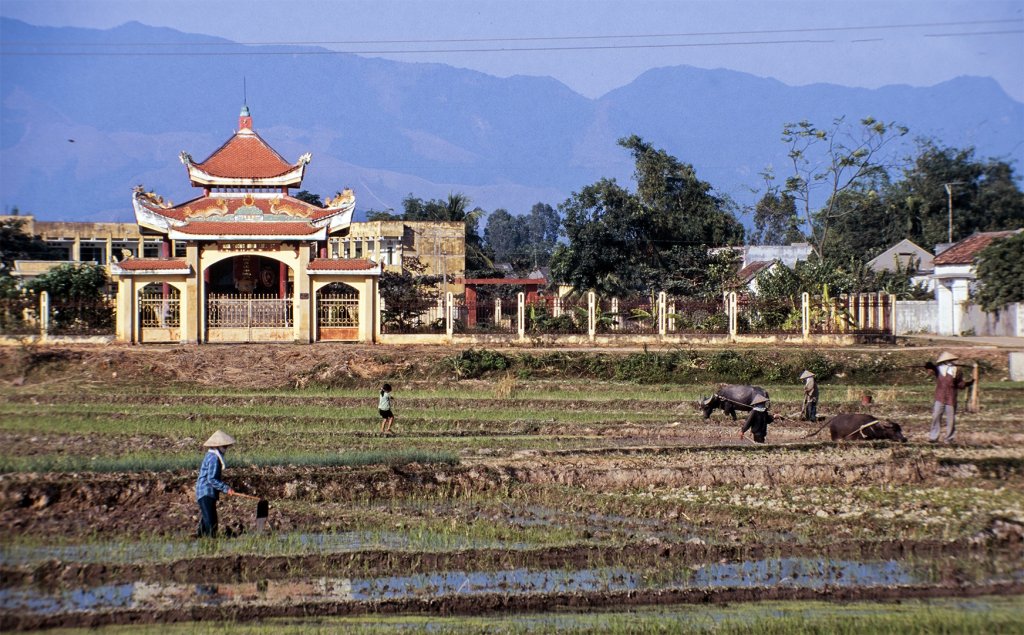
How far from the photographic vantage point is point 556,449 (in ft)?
54.4

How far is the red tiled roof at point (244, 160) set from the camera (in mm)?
35969

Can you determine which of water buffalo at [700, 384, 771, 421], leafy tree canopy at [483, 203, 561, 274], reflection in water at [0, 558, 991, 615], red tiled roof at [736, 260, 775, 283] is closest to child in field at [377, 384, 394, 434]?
water buffalo at [700, 384, 771, 421]

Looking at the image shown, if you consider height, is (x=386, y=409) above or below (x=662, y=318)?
below

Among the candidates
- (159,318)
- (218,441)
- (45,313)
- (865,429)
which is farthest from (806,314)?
(218,441)

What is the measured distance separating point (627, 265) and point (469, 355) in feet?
77.5

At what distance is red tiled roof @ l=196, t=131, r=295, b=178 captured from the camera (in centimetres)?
3597

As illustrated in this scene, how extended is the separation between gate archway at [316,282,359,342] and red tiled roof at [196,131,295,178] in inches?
210

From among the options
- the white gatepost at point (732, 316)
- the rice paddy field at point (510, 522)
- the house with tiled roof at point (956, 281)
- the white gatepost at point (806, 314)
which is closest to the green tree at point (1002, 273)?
the house with tiled roof at point (956, 281)

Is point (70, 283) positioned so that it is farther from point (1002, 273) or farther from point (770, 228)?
point (770, 228)

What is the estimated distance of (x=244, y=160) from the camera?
36750 millimetres

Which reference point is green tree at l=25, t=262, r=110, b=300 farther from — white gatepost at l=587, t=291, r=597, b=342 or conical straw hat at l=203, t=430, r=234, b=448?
conical straw hat at l=203, t=430, r=234, b=448

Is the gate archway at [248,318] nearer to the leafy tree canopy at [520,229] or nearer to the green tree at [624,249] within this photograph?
the green tree at [624,249]

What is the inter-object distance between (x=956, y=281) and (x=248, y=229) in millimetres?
30568

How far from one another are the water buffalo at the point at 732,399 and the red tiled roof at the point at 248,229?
16.7 meters
